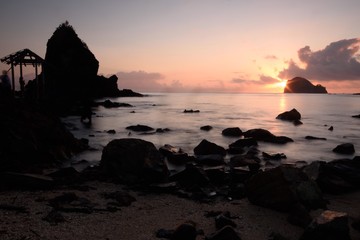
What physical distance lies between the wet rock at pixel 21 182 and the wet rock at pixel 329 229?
8.05 m

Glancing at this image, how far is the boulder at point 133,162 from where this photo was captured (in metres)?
12.3

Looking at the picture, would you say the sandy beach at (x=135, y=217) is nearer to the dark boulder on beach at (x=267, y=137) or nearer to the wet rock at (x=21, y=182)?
the wet rock at (x=21, y=182)

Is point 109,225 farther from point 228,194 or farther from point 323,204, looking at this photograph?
point 323,204

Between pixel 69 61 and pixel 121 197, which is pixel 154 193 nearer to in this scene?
pixel 121 197

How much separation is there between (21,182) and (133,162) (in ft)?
13.2

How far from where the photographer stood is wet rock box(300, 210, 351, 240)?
277 inches

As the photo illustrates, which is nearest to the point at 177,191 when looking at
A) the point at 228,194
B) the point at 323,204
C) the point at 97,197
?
the point at 228,194

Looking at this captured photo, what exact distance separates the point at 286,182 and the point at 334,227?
2.45m

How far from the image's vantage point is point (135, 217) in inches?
344

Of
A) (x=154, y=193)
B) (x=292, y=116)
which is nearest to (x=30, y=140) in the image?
(x=154, y=193)

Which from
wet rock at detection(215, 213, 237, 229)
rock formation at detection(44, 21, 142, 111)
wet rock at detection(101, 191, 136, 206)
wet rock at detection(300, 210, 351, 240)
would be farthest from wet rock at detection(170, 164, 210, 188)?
rock formation at detection(44, 21, 142, 111)

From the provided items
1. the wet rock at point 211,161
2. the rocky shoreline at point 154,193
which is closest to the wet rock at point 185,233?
the rocky shoreline at point 154,193

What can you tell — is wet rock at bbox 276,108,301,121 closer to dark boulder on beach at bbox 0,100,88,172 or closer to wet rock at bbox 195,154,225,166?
wet rock at bbox 195,154,225,166

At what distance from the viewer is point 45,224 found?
7.54 meters
